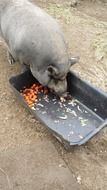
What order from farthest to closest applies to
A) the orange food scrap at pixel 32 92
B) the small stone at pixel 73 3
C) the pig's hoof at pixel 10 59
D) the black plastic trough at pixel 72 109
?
1. the small stone at pixel 73 3
2. the pig's hoof at pixel 10 59
3. the orange food scrap at pixel 32 92
4. the black plastic trough at pixel 72 109

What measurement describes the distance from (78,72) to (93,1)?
2.18m

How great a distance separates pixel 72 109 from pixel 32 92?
0.49 m

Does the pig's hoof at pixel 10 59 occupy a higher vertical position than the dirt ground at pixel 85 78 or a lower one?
higher

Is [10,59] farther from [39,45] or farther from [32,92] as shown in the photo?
[39,45]

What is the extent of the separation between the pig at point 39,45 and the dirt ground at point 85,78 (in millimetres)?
445

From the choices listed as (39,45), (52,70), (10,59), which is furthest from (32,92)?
(10,59)

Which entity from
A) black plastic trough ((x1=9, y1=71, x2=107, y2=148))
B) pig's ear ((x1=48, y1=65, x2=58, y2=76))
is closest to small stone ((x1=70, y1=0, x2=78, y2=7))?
black plastic trough ((x1=9, y1=71, x2=107, y2=148))

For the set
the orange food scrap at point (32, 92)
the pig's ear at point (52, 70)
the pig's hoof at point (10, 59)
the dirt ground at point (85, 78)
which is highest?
the pig's ear at point (52, 70)

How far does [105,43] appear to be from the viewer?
5.37 m

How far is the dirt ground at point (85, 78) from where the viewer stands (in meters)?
3.79

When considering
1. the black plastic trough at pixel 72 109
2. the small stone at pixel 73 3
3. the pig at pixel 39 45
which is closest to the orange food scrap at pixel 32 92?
the black plastic trough at pixel 72 109

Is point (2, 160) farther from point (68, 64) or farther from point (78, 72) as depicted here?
point (78, 72)

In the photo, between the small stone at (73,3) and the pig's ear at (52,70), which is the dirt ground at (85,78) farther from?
the pig's ear at (52,70)

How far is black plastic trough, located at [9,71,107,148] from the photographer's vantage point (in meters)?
4.07
